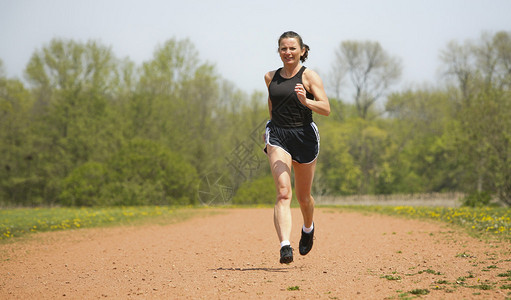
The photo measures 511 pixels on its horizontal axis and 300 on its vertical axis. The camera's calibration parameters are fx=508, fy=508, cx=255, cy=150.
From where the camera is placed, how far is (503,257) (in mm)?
6793

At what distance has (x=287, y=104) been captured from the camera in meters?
5.96

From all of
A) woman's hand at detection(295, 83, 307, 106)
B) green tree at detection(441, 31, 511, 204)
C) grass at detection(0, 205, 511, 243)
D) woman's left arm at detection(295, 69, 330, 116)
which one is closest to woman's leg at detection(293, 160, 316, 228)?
woman's left arm at detection(295, 69, 330, 116)

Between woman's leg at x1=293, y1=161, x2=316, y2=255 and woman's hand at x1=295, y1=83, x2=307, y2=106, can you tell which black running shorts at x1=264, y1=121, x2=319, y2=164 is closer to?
woman's leg at x1=293, y1=161, x2=316, y2=255

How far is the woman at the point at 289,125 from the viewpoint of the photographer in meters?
5.84

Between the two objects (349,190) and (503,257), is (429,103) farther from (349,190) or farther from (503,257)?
(503,257)

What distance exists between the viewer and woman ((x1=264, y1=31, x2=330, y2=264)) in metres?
5.84

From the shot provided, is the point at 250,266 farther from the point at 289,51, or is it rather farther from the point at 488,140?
the point at 488,140

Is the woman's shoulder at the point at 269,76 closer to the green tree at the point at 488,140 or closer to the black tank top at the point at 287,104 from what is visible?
the black tank top at the point at 287,104

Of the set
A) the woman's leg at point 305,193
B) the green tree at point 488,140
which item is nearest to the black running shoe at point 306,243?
the woman's leg at point 305,193

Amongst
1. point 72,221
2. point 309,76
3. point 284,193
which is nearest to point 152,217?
point 72,221

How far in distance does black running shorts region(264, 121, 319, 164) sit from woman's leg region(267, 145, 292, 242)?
11 cm

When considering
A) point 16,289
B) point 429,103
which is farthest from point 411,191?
point 16,289

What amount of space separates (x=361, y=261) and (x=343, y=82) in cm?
3925

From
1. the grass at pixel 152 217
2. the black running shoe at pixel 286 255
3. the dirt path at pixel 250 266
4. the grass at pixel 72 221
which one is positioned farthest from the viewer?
the grass at pixel 72 221
